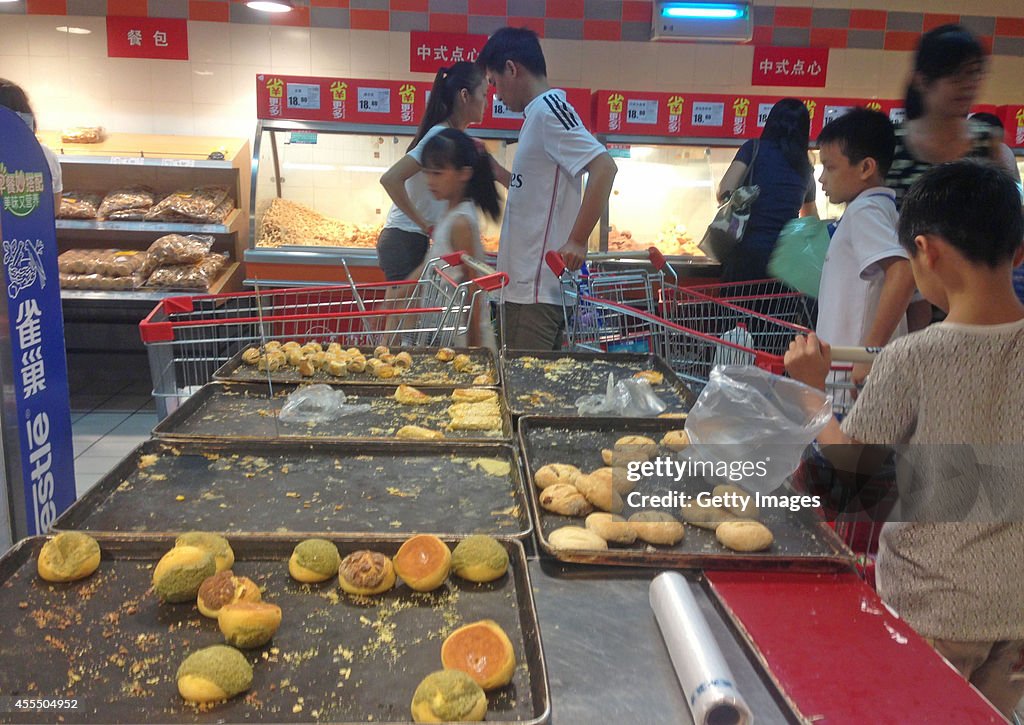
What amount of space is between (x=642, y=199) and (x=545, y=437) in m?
3.87

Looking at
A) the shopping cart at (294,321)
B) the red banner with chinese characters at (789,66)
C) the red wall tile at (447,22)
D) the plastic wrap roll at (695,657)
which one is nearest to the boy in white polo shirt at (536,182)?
the shopping cart at (294,321)

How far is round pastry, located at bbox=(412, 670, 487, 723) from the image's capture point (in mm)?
945

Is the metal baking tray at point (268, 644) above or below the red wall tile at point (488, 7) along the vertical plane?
below

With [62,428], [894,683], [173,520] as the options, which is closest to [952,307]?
[894,683]

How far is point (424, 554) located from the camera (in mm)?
1273

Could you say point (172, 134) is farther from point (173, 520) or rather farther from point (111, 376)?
point (173, 520)

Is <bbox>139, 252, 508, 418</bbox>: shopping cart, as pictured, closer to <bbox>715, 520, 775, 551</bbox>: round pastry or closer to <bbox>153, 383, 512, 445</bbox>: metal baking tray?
<bbox>153, 383, 512, 445</bbox>: metal baking tray

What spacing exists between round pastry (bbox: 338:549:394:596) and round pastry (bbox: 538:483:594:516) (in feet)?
1.33

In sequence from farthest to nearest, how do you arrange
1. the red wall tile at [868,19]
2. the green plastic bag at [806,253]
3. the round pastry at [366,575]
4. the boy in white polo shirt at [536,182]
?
1. the red wall tile at [868,19]
2. the boy in white polo shirt at [536,182]
3. the green plastic bag at [806,253]
4. the round pastry at [366,575]

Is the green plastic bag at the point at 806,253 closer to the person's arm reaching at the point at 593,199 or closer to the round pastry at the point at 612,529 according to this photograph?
the person's arm reaching at the point at 593,199

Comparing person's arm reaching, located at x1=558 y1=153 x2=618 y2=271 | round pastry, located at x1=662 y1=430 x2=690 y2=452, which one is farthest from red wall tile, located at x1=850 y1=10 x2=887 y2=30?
round pastry, located at x1=662 y1=430 x2=690 y2=452

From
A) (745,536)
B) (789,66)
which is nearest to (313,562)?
(745,536)

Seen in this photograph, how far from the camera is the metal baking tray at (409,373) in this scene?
2.42 meters

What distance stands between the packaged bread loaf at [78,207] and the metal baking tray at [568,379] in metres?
3.80
